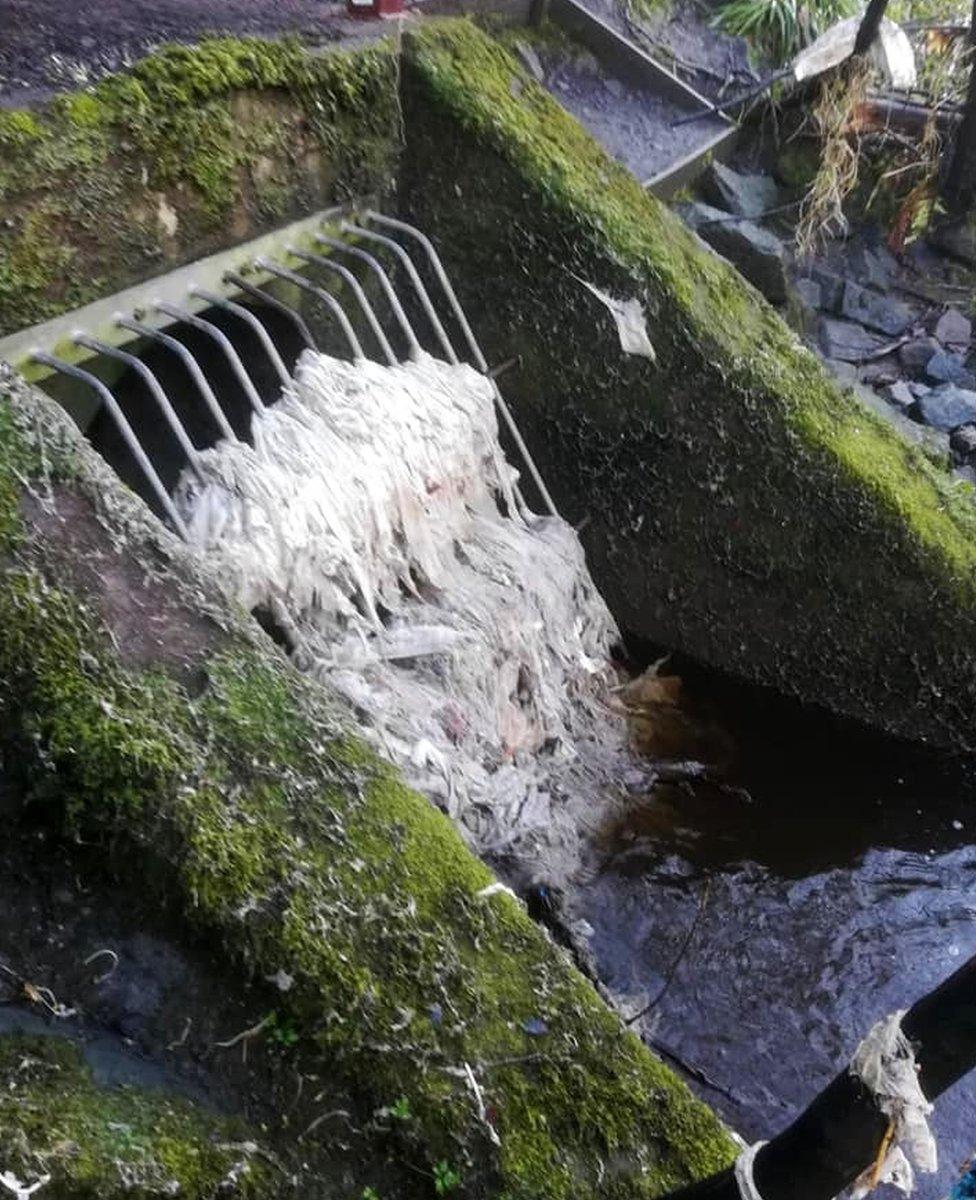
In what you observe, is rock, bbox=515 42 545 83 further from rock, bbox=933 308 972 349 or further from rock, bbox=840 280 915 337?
rock, bbox=933 308 972 349

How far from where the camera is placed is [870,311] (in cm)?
715

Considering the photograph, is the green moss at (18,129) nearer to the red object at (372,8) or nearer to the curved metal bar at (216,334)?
the curved metal bar at (216,334)

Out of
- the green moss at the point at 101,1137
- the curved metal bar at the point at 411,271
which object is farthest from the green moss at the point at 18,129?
the green moss at the point at 101,1137

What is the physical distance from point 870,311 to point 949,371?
0.59m

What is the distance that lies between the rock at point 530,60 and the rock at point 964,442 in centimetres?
269

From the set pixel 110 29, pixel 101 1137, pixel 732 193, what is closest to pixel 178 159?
pixel 110 29

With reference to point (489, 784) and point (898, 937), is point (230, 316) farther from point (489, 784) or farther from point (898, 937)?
point (898, 937)

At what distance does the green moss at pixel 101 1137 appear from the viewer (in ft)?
6.58

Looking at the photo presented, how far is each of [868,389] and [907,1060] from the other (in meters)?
5.51

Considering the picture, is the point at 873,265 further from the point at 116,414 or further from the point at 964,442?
the point at 116,414

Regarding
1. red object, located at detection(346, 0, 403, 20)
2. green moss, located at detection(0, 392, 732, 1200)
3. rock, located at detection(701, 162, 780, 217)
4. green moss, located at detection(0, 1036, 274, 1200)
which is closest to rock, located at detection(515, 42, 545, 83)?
rock, located at detection(701, 162, 780, 217)

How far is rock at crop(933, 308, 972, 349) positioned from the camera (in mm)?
7105

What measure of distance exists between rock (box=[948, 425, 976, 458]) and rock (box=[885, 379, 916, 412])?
1.05ft

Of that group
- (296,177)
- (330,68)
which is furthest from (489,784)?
(330,68)
